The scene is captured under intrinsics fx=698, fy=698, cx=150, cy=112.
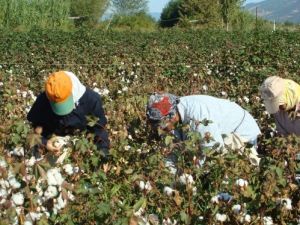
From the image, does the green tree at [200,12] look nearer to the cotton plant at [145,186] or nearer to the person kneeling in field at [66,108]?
the person kneeling in field at [66,108]

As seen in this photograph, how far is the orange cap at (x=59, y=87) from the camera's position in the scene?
307 cm

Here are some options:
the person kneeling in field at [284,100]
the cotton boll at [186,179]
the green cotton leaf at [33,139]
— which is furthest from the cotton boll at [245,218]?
the person kneeling in field at [284,100]

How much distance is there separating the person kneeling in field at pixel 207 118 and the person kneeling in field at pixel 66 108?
26 centimetres

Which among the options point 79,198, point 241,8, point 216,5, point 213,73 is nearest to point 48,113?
point 79,198

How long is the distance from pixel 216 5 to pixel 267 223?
41.9 m

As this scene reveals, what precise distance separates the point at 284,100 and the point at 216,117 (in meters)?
0.33

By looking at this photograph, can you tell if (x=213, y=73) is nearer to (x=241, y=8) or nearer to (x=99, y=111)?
(x=99, y=111)

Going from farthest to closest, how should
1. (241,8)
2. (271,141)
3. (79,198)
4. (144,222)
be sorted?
(241,8), (271,141), (79,198), (144,222)

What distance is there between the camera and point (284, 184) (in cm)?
235

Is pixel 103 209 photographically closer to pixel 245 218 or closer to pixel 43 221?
pixel 43 221

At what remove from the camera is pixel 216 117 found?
10.9 ft

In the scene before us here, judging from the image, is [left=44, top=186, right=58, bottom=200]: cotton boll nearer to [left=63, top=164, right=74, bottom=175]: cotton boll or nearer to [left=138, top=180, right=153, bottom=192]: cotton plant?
[left=63, top=164, right=74, bottom=175]: cotton boll

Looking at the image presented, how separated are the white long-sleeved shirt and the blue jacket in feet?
1.33

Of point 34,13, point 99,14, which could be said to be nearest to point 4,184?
point 34,13
